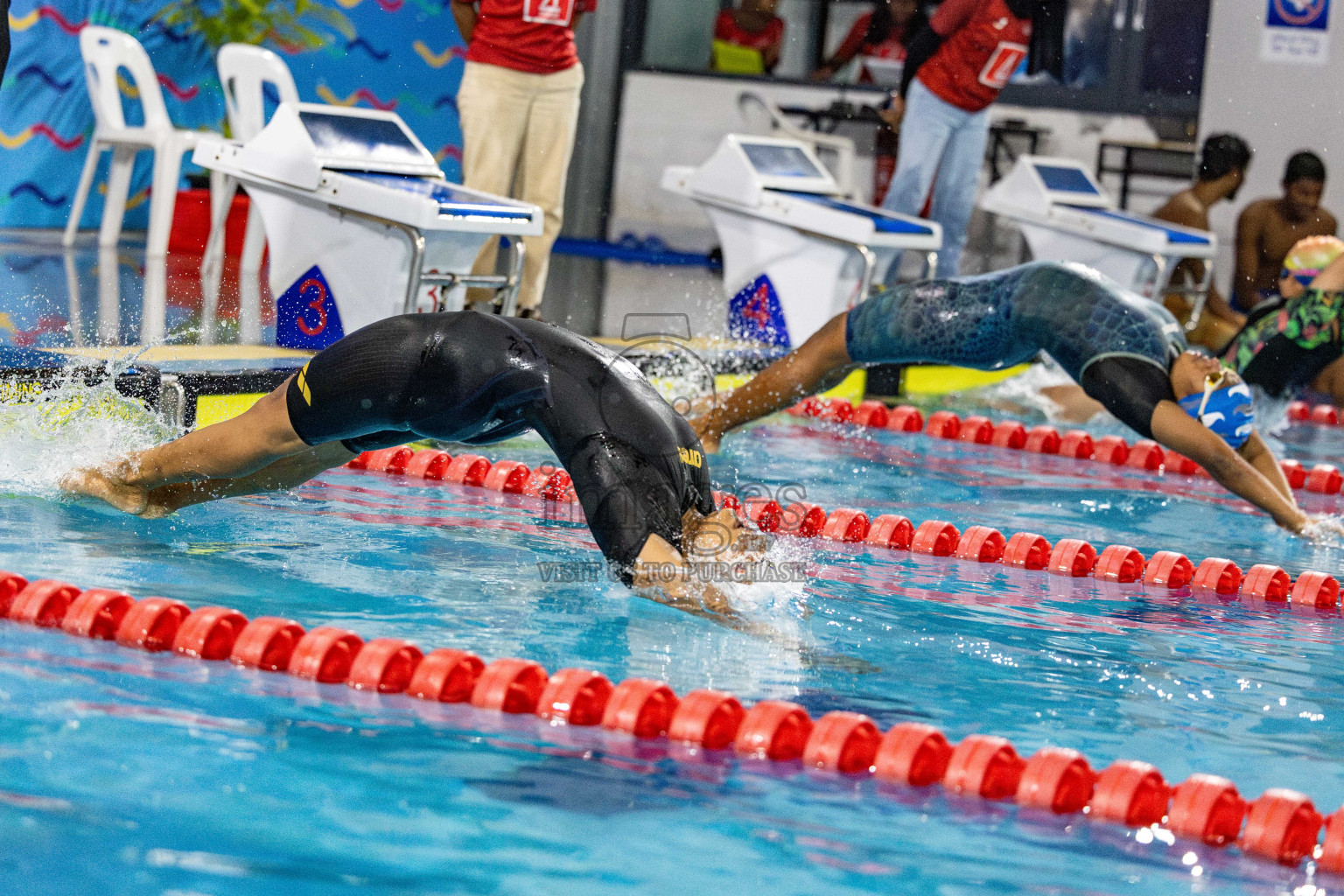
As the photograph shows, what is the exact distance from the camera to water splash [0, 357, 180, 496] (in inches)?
163

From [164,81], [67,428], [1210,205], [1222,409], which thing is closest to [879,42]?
[1210,205]

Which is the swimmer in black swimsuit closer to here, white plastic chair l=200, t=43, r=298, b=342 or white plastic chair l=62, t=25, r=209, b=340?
white plastic chair l=200, t=43, r=298, b=342

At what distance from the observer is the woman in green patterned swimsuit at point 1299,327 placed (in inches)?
255

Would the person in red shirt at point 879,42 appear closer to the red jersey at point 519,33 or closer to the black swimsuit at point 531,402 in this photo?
the red jersey at point 519,33

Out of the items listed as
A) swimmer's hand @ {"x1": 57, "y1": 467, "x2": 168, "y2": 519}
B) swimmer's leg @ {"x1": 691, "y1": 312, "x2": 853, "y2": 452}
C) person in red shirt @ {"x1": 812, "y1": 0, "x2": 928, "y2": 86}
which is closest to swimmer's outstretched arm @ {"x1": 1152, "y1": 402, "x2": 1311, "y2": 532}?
swimmer's leg @ {"x1": 691, "y1": 312, "x2": 853, "y2": 452}

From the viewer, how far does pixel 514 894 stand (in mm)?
2047

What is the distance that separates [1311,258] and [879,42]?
20.2ft

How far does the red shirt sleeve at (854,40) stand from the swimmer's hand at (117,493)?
9.12 m

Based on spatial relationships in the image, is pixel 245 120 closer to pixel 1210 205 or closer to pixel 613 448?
pixel 613 448

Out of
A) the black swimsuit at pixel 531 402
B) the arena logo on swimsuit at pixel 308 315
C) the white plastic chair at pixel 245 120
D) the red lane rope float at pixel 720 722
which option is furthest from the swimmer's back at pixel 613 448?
the white plastic chair at pixel 245 120

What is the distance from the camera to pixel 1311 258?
652 centimetres

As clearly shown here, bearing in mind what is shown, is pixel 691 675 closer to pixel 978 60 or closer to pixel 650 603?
pixel 650 603

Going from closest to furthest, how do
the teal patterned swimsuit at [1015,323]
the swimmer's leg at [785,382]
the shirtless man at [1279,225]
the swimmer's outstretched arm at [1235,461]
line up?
the swimmer's outstretched arm at [1235,461]
the teal patterned swimsuit at [1015,323]
the swimmer's leg at [785,382]
the shirtless man at [1279,225]

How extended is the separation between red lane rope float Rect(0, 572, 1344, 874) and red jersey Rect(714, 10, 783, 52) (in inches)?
387
